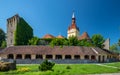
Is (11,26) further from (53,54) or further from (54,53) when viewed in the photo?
(54,53)

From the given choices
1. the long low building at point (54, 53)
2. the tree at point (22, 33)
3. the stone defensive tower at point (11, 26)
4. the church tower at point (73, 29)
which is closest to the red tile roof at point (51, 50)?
the long low building at point (54, 53)

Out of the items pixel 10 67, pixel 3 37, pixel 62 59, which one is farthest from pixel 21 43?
pixel 10 67

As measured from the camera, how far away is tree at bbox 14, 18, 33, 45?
2680 inches

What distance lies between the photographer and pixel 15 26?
68.7 m

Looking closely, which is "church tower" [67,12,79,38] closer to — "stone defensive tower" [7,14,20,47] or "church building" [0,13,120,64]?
"stone defensive tower" [7,14,20,47]

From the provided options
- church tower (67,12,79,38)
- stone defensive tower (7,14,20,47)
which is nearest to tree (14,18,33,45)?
stone defensive tower (7,14,20,47)

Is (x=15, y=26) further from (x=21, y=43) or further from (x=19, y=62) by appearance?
(x=19, y=62)

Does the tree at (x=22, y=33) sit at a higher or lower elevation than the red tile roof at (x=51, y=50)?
higher

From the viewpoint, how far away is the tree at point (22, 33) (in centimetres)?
6806

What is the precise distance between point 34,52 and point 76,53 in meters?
10.6

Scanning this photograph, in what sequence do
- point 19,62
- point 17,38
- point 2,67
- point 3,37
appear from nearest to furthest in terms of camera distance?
point 2,67 < point 19,62 < point 17,38 < point 3,37

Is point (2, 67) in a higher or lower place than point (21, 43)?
lower

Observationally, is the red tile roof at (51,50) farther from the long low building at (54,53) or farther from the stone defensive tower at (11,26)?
the stone defensive tower at (11,26)

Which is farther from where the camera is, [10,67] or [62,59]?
[62,59]
